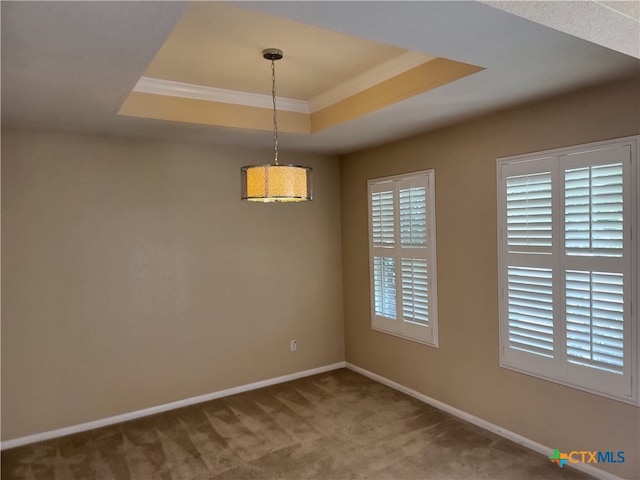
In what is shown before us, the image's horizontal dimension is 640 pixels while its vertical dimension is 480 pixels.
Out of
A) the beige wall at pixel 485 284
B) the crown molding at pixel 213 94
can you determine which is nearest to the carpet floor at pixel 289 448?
the beige wall at pixel 485 284

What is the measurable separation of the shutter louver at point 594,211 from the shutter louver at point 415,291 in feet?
4.33

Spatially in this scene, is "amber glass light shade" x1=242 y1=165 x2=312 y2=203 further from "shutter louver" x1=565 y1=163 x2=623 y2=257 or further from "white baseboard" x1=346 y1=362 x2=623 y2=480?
"white baseboard" x1=346 y1=362 x2=623 y2=480

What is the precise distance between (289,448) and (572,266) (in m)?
2.30

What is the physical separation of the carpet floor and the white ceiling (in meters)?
2.39

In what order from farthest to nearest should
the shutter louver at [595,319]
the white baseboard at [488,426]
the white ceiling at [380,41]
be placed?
the white baseboard at [488,426] < the shutter louver at [595,319] < the white ceiling at [380,41]

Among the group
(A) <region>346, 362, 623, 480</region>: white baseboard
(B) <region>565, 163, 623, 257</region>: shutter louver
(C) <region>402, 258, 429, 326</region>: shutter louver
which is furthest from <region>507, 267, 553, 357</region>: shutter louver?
(C) <region>402, 258, 429, 326</region>: shutter louver

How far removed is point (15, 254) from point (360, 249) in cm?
306

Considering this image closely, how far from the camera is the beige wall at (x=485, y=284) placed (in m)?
2.66

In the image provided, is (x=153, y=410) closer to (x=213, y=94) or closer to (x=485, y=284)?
(x=213, y=94)

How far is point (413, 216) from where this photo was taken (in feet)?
13.0

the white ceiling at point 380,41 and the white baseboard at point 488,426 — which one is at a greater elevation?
the white ceiling at point 380,41

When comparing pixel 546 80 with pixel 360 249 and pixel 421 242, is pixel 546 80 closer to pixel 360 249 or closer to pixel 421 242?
pixel 421 242

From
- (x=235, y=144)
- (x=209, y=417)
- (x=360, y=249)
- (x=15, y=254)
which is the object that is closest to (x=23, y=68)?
(x=15, y=254)

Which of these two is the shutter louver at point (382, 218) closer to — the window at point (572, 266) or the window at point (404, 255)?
the window at point (404, 255)
